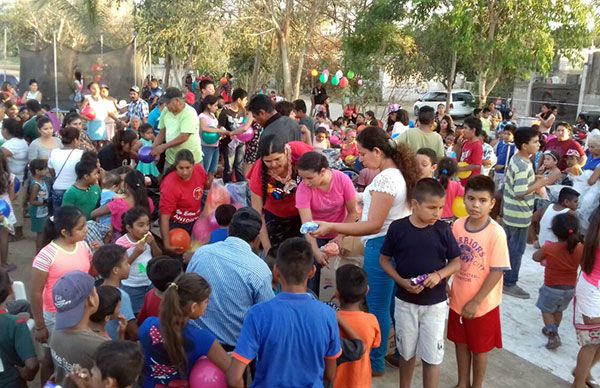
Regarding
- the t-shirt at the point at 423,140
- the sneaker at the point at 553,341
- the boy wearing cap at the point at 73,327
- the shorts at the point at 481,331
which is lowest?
the sneaker at the point at 553,341

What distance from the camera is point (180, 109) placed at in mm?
6383

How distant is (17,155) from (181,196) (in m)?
2.99

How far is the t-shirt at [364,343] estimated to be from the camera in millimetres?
3133

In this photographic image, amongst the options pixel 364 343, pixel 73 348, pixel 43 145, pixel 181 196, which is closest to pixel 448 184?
pixel 181 196

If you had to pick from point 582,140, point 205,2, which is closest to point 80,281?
point 582,140

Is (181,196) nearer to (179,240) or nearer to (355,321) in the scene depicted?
(179,240)

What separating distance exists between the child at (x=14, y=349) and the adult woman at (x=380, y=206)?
1865mm

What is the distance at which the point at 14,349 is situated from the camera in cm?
304

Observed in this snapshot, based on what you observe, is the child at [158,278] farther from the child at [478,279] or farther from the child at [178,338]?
the child at [478,279]

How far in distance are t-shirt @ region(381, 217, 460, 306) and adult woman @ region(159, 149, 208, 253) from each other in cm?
233

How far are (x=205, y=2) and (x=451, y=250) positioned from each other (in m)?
13.8

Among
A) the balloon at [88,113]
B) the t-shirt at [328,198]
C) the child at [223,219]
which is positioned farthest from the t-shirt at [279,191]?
the balloon at [88,113]

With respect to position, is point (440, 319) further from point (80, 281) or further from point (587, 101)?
point (587, 101)

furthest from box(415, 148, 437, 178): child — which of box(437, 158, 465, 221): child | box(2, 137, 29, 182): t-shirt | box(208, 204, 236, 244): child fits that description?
box(2, 137, 29, 182): t-shirt
